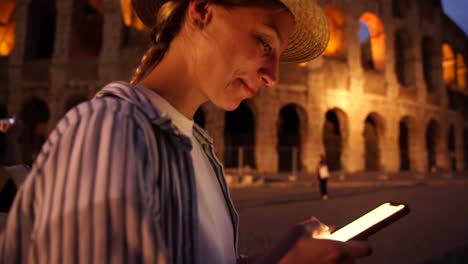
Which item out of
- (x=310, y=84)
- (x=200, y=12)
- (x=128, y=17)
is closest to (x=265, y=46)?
(x=200, y=12)

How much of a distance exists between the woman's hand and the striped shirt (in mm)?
253

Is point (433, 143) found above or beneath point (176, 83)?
beneath

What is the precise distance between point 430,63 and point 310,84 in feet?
38.6

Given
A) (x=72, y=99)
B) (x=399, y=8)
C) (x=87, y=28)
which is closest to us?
(x=72, y=99)

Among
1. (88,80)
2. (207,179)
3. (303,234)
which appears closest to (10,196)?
(207,179)

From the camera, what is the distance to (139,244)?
20.5 inches

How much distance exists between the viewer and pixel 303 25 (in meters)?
1.16

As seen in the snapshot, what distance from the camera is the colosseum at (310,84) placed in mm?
14656

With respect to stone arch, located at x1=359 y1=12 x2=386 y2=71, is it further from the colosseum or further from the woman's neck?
the woman's neck

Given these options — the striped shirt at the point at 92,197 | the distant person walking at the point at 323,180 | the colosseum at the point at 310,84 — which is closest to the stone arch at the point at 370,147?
the colosseum at the point at 310,84

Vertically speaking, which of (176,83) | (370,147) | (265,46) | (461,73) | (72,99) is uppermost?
(461,73)

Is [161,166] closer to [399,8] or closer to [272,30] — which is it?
[272,30]

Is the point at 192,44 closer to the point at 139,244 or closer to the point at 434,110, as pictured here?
the point at 139,244

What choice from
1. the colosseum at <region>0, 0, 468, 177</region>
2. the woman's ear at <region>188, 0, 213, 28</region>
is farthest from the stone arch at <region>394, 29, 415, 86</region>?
the woman's ear at <region>188, 0, 213, 28</region>
